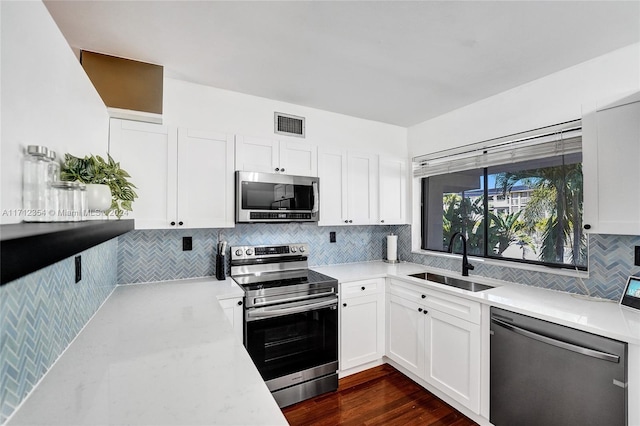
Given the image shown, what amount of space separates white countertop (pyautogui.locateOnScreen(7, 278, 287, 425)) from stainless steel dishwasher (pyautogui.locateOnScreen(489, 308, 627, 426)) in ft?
5.49

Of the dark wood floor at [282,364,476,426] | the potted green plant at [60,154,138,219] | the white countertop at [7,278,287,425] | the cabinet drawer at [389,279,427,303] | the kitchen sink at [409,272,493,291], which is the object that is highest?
the potted green plant at [60,154,138,219]

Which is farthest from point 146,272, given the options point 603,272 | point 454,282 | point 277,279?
point 603,272

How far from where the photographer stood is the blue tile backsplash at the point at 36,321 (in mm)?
832

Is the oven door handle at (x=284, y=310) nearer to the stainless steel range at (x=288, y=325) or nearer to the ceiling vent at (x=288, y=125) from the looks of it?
the stainless steel range at (x=288, y=325)

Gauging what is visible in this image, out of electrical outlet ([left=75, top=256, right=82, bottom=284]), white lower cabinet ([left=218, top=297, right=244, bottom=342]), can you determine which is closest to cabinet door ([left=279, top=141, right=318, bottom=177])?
white lower cabinet ([left=218, top=297, right=244, bottom=342])

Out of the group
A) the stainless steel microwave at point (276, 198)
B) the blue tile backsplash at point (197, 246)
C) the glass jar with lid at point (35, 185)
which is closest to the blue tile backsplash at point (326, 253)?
the blue tile backsplash at point (197, 246)

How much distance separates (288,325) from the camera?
2.37 m

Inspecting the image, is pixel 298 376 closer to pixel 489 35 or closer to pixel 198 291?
pixel 198 291

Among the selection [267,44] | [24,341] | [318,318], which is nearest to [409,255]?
[318,318]

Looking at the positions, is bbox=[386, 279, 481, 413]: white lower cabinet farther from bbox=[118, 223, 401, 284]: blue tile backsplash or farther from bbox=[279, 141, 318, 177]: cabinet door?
bbox=[279, 141, 318, 177]: cabinet door

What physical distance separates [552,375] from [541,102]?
1904 millimetres

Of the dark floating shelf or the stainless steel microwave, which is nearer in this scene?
the dark floating shelf

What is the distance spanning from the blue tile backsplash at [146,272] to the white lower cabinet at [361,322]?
0.61 metres

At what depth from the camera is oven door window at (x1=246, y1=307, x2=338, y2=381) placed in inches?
88.0
